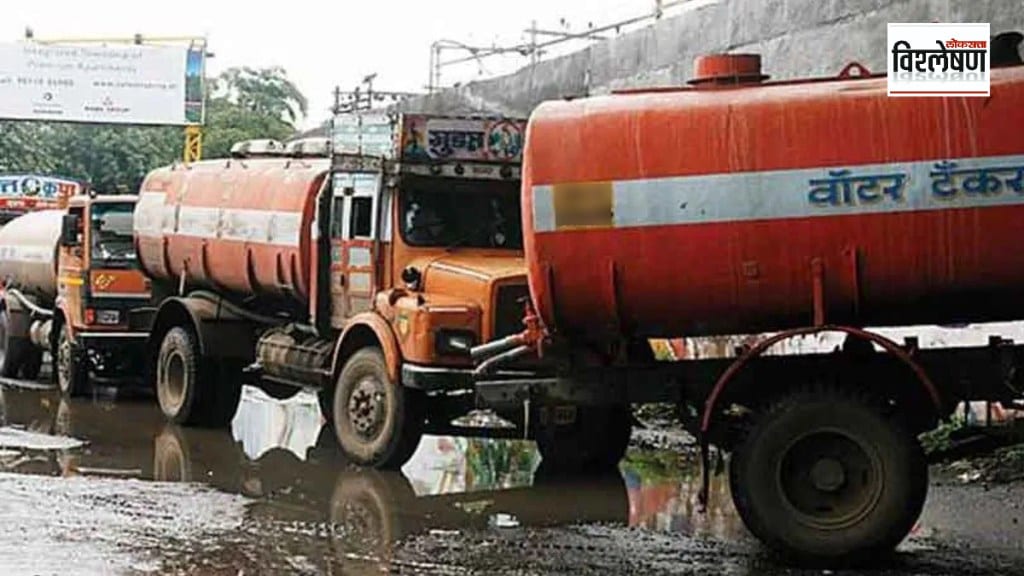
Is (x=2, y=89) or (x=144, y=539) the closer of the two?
(x=144, y=539)

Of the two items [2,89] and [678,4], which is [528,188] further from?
[2,89]

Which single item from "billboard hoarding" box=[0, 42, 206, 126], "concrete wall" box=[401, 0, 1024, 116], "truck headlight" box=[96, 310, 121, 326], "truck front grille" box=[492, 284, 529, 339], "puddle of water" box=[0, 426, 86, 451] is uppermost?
"billboard hoarding" box=[0, 42, 206, 126]

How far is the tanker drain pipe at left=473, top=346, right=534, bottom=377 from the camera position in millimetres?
10375

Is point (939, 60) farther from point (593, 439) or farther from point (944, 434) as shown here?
point (593, 439)

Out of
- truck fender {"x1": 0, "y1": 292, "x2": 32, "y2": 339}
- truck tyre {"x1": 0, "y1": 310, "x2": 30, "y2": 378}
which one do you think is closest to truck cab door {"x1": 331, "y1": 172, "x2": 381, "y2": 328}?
truck fender {"x1": 0, "y1": 292, "x2": 32, "y2": 339}

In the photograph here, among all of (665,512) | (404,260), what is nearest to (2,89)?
(404,260)

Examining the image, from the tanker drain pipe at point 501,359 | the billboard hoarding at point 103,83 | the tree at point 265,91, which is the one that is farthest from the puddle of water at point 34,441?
the tree at point 265,91

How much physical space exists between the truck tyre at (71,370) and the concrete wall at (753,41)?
6652mm

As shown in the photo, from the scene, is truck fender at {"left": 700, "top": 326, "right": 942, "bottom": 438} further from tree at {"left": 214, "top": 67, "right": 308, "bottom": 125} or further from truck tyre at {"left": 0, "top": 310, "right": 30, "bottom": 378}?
tree at {"left": 214, "top": 67, "right": 308, "bottom": 125}

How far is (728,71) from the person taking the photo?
31.7 feet

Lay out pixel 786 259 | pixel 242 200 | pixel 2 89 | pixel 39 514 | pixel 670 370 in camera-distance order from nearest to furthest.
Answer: pixel 786 259, pixel 670 370, pixel 39 514, pixel 242 200, pixel 2 89

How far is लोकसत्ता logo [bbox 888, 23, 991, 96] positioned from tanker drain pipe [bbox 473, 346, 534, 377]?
2.85 metres

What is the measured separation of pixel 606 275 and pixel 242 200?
676cm

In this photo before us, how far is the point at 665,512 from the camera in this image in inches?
444
